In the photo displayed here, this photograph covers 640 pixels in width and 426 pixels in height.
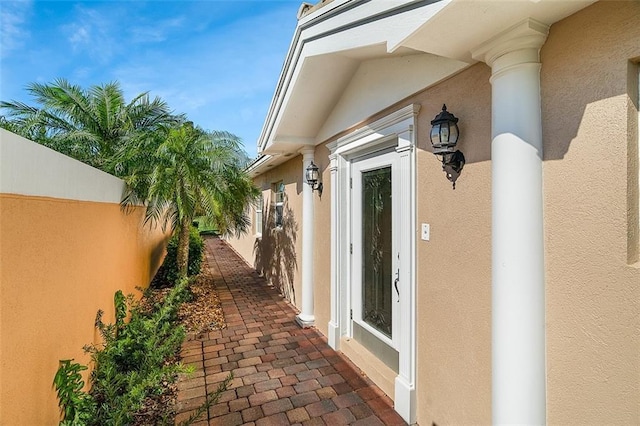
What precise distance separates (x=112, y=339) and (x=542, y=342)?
13.5 feet

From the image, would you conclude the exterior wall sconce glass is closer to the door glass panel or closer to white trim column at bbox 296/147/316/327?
the door glass panel

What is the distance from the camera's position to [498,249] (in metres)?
2.02

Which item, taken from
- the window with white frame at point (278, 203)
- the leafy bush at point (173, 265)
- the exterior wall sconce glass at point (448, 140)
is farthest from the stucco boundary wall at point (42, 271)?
the window with white frame at point (278, 203)

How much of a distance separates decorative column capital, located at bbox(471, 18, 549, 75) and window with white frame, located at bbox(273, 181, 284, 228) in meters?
6.58

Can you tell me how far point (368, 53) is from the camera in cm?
350

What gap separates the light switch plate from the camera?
294 cm

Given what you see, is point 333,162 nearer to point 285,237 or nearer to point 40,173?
point 285,237

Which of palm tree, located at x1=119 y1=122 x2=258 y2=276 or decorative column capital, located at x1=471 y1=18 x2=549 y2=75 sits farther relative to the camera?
palm tree, located at x1=119 y1=122 x2=258 y2=276

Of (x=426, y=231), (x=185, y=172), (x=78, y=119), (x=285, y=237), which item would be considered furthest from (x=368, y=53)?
(x=78, y=119)

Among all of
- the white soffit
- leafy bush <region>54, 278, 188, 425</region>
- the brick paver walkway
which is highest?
the white soffit

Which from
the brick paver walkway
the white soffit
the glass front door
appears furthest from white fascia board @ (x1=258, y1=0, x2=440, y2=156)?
the brick paver walkway

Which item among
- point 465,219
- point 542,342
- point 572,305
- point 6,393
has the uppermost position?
point 465,219

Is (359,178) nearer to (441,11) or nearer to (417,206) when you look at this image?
(417,206)

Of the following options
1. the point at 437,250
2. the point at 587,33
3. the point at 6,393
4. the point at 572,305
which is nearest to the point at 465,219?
the point at 437,250
